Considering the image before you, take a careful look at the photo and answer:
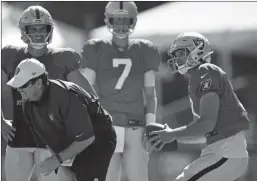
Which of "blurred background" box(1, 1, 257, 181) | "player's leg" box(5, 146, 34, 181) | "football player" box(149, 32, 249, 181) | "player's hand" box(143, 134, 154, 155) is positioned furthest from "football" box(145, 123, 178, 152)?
"blurred background" box(1, 1, 257, 181)

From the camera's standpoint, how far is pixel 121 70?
5.54 meters

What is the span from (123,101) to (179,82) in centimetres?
372

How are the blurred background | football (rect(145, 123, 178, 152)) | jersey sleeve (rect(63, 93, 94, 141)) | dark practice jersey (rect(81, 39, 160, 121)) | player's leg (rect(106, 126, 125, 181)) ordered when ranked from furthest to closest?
the blurred background < dark practice jersey (rect(81, 39, 160, 121)) < player's leg (rect(106, 126, 125, 181)) < football (rect(145, 123, 178, 152)) < jersey sleeve (rect(63, 93, 94, 141))

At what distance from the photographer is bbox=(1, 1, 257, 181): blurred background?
857 centimetres

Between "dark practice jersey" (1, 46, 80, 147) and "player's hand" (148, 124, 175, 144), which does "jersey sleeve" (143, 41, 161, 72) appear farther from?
"player's hand" (148, 124, 175, 144)

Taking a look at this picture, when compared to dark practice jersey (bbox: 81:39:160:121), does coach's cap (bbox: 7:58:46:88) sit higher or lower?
higher

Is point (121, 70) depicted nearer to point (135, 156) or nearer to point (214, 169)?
point (135, 156)

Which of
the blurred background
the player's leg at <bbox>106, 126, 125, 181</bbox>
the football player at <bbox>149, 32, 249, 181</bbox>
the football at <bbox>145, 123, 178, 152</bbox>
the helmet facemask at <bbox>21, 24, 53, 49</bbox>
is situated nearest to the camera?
the football player at <bbox>149, 32, 249, 181</bbox>

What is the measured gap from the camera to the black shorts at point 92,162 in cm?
423

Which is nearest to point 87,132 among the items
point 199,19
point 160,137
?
point 160,137

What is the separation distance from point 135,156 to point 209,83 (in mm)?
1229

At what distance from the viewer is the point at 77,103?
4.08 m

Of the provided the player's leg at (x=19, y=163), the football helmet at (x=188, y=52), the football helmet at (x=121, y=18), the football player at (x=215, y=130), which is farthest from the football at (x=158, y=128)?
the football helmet at (x=121, y=18)

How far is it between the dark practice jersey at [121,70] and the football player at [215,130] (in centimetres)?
101
